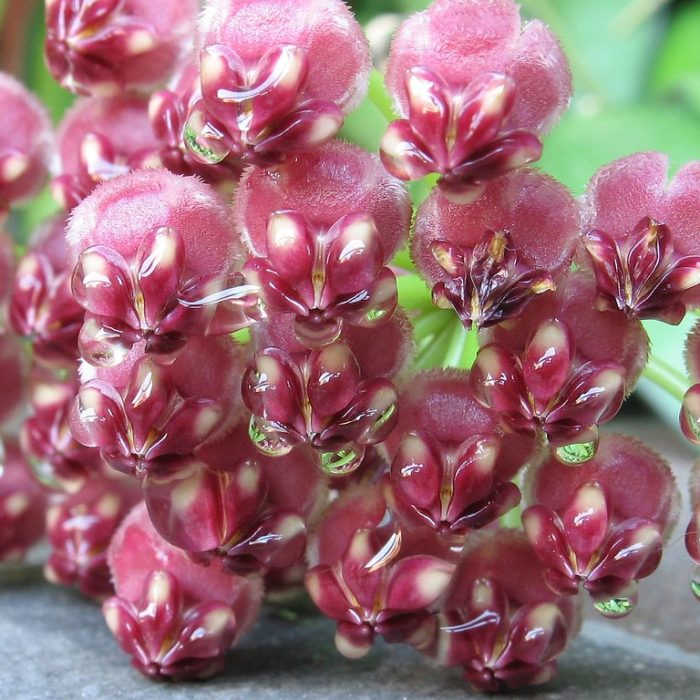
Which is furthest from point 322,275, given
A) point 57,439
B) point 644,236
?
point 57,439

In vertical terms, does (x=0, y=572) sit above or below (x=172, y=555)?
below

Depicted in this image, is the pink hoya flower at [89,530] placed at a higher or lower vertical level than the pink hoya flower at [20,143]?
lower

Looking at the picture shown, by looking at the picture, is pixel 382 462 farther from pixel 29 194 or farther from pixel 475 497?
pixel 29 194

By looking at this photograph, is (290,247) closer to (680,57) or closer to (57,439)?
(57,439)

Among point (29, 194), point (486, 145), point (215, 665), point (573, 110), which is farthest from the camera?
point (573, 110)

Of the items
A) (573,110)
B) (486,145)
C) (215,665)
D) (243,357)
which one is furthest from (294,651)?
(573,110)

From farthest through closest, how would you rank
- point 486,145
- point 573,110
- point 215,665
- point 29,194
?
point 573,110 < point 29,194 < point 215,665 < point 486,145

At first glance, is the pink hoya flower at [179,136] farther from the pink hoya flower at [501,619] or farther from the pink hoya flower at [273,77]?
the pink hoya flower at [501,619]

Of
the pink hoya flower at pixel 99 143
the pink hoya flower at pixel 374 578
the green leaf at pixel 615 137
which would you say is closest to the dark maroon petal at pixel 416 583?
the pink hoya flower at pixel 374 578
